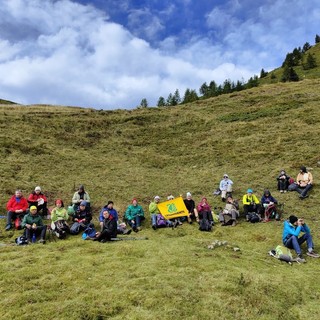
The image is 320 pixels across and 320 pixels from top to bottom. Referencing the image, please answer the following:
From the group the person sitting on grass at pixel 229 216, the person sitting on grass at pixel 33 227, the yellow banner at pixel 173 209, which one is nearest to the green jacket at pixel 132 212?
the yellow banner at pixel 173 209

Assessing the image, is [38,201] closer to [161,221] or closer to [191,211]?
[161,221]

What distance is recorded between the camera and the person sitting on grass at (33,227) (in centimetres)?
1593

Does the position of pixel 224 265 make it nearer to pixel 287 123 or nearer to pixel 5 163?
pixel 5 163

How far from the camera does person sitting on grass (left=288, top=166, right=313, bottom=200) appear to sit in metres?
22.9

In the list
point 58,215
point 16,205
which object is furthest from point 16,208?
point 58,215


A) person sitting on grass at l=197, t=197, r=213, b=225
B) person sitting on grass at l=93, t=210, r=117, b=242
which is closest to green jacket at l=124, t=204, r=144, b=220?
person sitting on grass at l=93, t=210, r=117, b=242

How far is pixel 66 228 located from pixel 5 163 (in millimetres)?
15427

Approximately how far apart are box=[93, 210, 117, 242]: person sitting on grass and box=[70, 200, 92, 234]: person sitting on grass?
1.69 metres

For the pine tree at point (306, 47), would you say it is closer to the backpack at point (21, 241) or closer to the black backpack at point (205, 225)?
the black backpack at point (205, 225)

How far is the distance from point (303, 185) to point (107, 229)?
1411 centimetres

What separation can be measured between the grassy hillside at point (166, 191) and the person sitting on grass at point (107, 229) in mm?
718

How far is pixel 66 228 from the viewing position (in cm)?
1731

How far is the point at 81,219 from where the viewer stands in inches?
722

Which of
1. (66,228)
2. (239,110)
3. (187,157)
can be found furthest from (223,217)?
(239,110)
